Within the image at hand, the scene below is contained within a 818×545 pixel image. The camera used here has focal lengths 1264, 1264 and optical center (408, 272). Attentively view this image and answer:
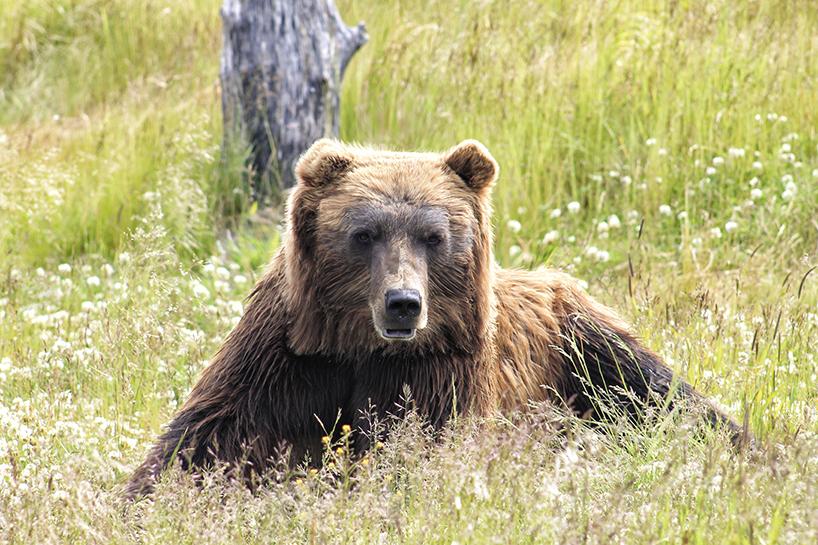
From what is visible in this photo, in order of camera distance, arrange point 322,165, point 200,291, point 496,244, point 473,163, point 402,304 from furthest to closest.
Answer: point 496,244 → point 200,291 → point 473,163 → point 322,165 → point 402,304

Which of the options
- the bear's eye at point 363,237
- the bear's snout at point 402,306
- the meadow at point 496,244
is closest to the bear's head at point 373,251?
the bear's eye at point 363,237

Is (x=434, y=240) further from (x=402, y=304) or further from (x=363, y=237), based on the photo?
(x=402, y=304)

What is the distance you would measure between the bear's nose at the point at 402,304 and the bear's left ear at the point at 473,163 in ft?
2.45

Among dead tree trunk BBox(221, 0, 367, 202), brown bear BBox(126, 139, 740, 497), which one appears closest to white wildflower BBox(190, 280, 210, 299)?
dead tree trunk BBox(221, 0, 367, 202)

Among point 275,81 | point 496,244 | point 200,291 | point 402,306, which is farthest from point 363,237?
point 275,81

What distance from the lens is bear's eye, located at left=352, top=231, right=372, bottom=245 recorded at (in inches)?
190

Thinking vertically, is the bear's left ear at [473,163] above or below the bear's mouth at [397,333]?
above

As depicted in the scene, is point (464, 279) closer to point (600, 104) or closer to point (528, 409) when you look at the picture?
point (528, 409)

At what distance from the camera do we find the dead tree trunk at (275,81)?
8.35 m

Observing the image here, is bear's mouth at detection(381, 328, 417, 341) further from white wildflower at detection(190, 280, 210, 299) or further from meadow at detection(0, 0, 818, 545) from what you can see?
white wildflower at detection(190, 280, 210, 299)

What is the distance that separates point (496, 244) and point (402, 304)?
3443 millimetres

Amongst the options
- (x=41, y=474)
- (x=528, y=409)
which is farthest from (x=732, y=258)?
(x=41, y=474)

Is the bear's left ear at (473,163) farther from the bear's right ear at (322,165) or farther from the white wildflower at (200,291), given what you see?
the white wildflower at (200,291)

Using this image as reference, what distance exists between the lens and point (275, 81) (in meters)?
8.41
